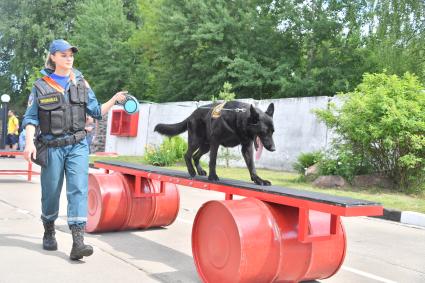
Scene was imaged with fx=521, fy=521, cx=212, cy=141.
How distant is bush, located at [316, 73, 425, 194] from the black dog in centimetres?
641

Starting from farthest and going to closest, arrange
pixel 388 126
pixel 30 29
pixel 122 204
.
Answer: pixel 30 29 < pixel 388 126 < pixel 122 204

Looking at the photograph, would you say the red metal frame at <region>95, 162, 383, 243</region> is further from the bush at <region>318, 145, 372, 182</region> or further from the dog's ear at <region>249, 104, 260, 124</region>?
the bush at <region>318, 145, 372, 182</region>

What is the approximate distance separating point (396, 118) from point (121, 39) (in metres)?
29.3

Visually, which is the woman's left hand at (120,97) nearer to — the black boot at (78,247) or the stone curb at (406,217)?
the black boot at (78,247)

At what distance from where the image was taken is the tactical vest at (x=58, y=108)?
195 inches

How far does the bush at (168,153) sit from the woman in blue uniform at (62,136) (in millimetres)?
12724

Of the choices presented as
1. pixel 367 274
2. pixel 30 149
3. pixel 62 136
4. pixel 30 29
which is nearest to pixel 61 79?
pixel 62 136

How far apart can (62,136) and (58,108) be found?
27cm

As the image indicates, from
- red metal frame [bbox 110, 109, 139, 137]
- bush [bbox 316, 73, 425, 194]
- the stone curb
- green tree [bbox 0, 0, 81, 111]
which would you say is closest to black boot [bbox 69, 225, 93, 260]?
the stone curb

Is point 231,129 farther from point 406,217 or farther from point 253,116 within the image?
point 406,217

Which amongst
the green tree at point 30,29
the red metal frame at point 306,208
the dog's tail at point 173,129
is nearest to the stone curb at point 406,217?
the dog's tail at point 173,129

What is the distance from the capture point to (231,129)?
5.17 metres

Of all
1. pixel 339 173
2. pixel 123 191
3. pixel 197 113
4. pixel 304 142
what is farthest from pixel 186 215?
pixel 304 142

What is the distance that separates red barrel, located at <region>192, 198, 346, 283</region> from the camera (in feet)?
12.7
